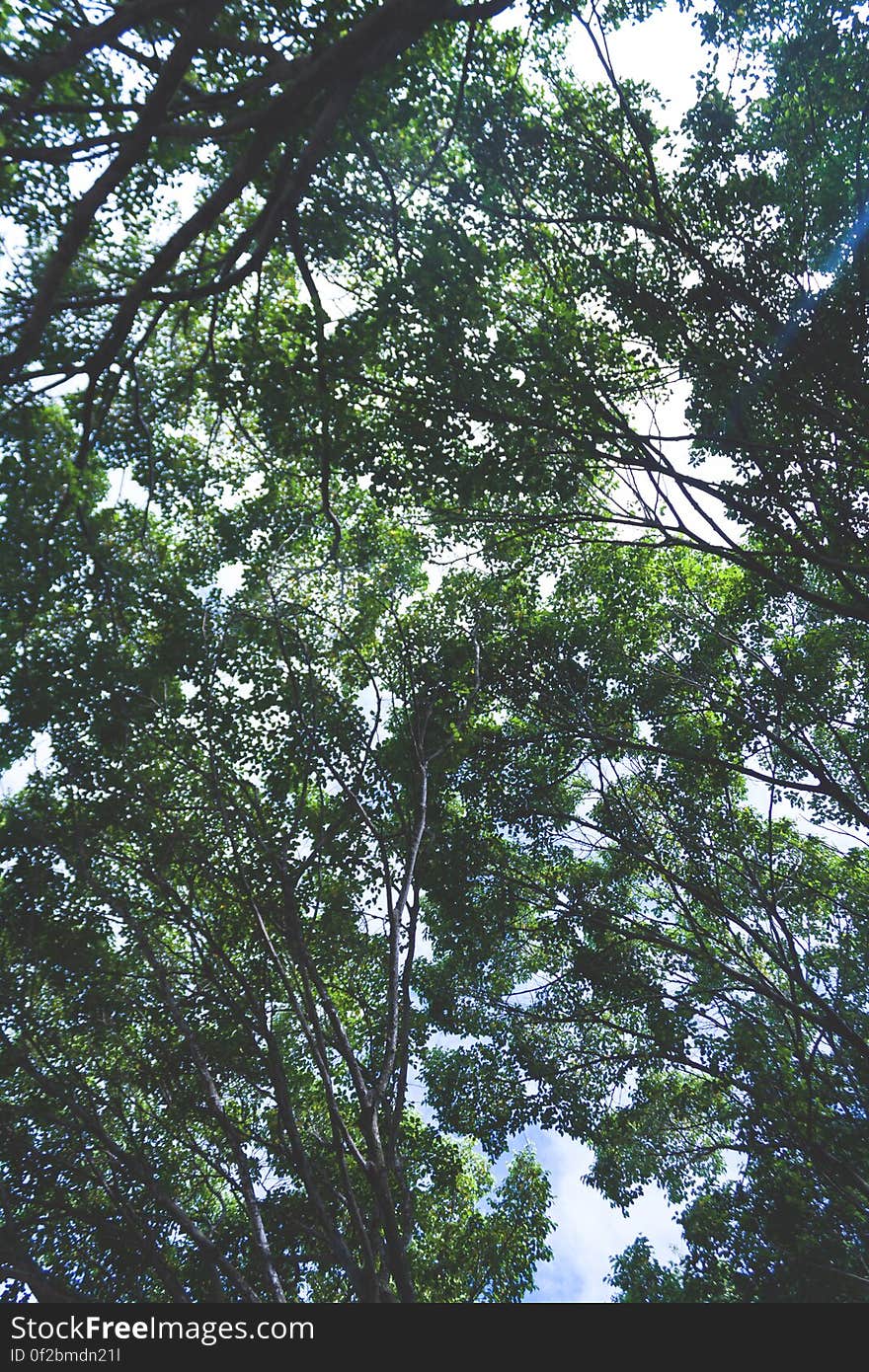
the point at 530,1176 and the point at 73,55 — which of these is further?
the point at 530,1176

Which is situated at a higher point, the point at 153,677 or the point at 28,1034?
the point at 153,677

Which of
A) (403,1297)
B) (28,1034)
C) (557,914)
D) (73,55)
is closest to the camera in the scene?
(73,55)

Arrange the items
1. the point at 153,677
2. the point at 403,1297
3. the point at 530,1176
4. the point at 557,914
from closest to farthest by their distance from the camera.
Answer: the point at 403,1297
the point at 153,677
the point at 557,914
the point at 530,1176

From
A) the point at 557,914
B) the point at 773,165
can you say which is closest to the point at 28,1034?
the point at 557,914

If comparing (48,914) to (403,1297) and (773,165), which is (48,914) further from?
(773,165)

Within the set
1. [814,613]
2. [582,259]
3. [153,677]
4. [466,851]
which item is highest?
[582,259]

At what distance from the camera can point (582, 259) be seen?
299 inches

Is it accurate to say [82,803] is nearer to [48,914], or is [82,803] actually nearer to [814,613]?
[48,914]

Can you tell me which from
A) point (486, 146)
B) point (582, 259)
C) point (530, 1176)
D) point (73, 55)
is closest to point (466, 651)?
point (582, 259)

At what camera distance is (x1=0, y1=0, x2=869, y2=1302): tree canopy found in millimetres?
5793

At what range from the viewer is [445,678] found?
919cm

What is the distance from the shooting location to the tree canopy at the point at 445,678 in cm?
579

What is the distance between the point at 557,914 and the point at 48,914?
612 centimetres

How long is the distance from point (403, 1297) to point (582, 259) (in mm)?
9080
